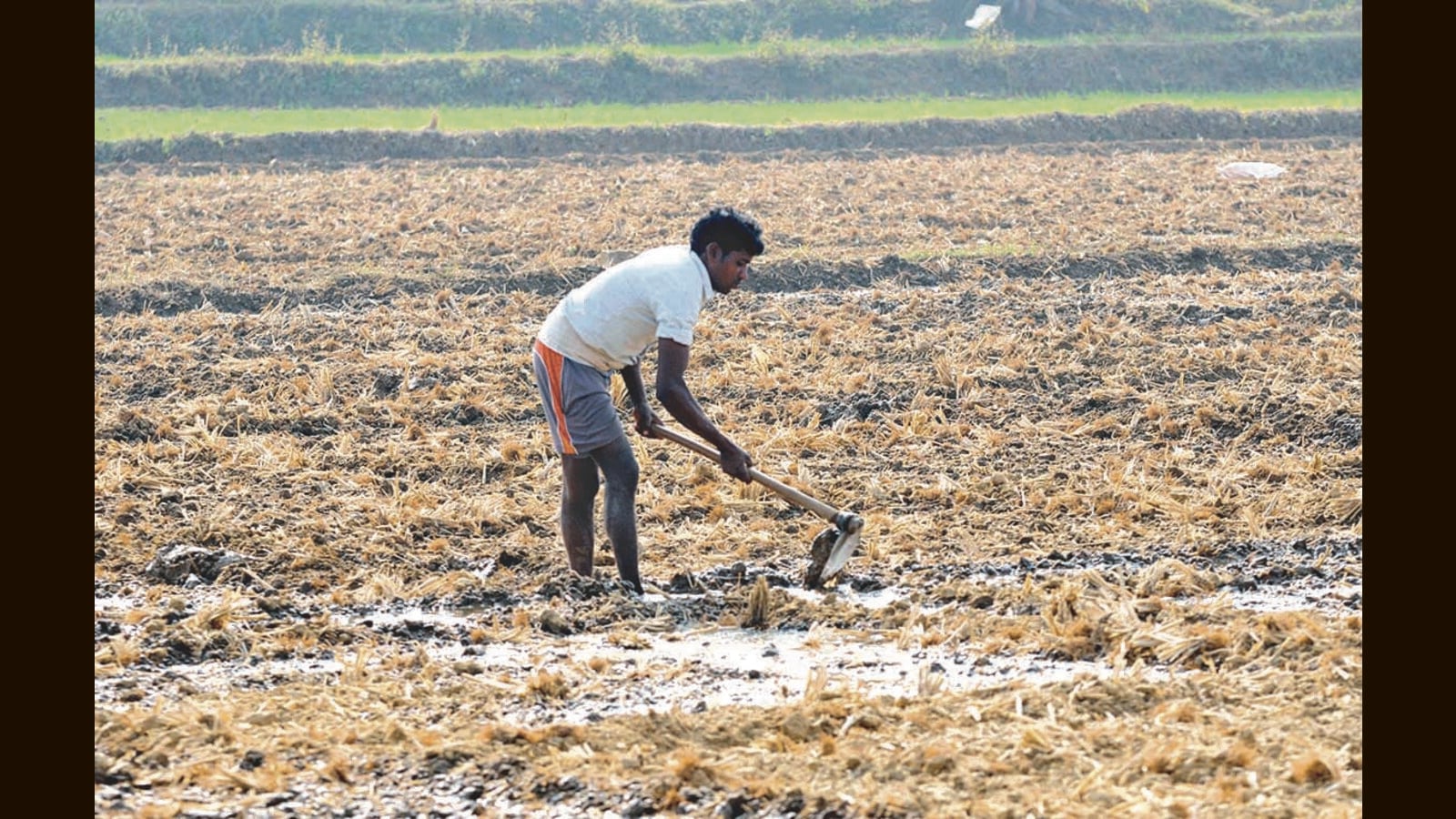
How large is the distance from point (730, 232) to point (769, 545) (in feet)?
5.44

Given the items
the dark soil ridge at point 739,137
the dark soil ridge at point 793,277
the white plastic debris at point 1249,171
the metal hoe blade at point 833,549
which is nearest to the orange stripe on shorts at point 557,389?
the metal hoe blade at point 833,549

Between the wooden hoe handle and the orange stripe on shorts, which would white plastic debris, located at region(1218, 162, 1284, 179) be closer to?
the wooden hoe handle

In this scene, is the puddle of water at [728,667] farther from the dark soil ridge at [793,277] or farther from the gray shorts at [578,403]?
the dark soil ridge at [793,277]

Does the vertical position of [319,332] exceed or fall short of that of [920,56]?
it falls short

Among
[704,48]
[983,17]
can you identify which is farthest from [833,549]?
[983,17]

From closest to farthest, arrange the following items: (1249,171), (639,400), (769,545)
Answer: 1. (639,400)
2. (769,545)
3. (1249,171)

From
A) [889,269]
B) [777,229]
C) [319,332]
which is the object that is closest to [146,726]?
[319,332]

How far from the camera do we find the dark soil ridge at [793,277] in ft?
43.9

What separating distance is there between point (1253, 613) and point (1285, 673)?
0.84 m

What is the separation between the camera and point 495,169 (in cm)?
2228

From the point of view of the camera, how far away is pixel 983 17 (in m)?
37.7

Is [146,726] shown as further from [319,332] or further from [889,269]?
[889,269]

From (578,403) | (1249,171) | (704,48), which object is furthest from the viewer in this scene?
(704,48)

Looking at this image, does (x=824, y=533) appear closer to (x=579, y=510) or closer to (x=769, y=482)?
(x=769, y=482)
